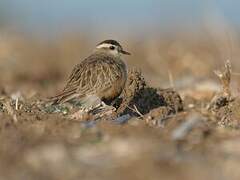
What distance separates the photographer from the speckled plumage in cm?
942

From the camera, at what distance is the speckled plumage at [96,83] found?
9422 millimetres

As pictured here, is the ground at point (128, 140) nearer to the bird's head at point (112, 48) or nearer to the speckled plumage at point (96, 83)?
the speckled plumage at point (96, 83)

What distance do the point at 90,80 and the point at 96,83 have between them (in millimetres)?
100

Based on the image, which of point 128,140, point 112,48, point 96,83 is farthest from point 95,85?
point 128,140

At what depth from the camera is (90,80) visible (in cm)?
951

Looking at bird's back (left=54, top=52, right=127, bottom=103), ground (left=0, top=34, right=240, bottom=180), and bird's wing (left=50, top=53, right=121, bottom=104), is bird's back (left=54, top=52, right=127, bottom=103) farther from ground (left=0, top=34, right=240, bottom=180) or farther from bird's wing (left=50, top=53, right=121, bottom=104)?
ground (left=0, top=34, right=240, bottom=180)

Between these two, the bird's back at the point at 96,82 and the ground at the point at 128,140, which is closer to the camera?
the ground at the point at 128,140

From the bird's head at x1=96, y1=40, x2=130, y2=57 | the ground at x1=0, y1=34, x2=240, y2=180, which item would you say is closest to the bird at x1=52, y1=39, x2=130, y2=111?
the ground at x1=0, y1=34, x2=240, y2=180

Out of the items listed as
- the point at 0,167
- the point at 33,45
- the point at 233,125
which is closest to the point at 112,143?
the point at 0,167

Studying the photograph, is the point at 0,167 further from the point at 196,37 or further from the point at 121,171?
the point at 196,37

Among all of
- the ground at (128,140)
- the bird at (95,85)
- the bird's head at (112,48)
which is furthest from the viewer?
the bird's head at (112,48)

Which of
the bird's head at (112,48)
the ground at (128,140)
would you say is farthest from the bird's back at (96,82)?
the bird's head at (112,48)

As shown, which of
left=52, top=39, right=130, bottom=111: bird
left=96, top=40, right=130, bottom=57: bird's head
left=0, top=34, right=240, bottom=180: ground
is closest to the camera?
left=0, top=34, right=240, bottom=180: ground

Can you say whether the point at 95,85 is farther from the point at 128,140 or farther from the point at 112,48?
the point at 128,140
